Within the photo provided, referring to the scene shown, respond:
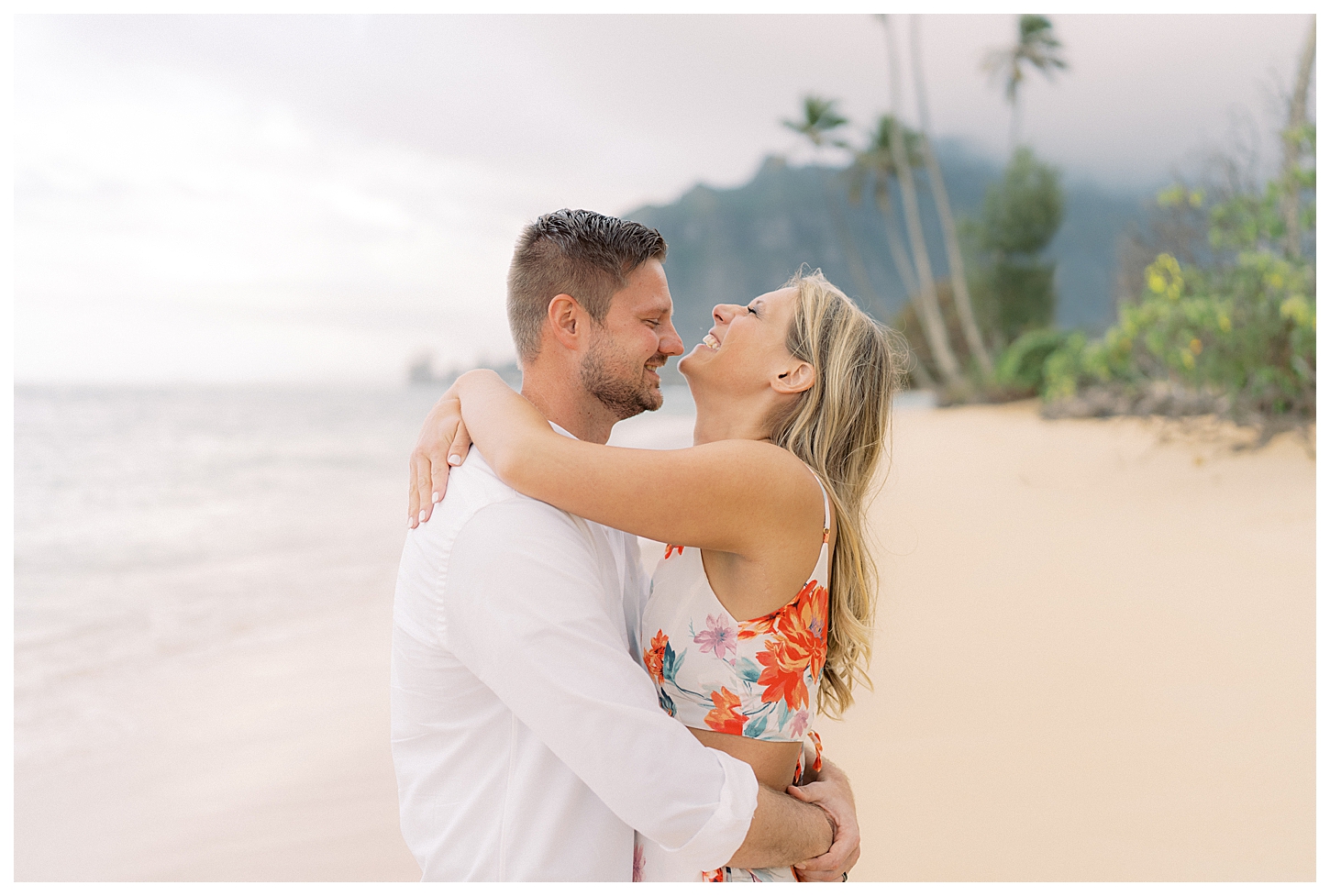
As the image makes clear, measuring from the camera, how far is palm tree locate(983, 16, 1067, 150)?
34.4 meters

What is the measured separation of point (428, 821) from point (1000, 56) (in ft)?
131

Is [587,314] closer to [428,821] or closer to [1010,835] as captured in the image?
[428,821]

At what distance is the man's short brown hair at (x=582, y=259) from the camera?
2.07 m

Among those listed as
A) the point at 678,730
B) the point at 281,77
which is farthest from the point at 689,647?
the point at 281,77

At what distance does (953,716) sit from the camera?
5688 millimetres

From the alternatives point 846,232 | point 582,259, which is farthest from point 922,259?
point 582,259

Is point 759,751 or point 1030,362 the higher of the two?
point 759,751

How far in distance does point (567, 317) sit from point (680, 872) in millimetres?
1230

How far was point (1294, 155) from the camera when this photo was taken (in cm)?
1100

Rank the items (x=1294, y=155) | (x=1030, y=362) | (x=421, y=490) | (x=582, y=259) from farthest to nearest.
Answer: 1. (x=1030, y=362)
2. (x=1294, y=155)
3. (x=582, y=259)
4. (x=421, y=490)

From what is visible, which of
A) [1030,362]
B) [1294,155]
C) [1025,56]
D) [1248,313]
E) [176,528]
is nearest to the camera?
[1248,313]

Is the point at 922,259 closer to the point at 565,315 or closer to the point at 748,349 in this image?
the point at 748,349

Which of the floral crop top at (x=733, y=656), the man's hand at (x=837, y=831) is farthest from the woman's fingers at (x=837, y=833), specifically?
the floral crop top at (x=733, y=656)

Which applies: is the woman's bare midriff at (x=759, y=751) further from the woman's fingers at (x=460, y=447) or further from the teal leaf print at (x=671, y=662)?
the woman's fingers at (x=460, y=447)
